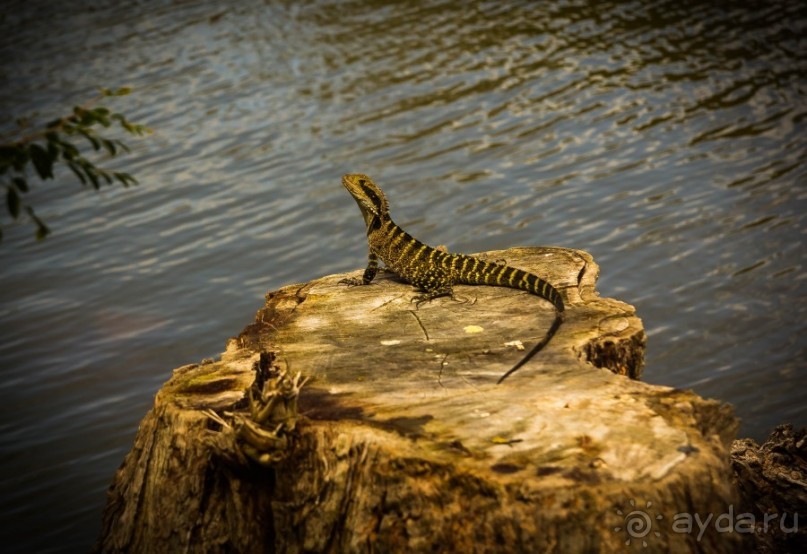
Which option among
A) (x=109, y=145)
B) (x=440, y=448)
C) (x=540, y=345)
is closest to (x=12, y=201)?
(x=109, y=145)

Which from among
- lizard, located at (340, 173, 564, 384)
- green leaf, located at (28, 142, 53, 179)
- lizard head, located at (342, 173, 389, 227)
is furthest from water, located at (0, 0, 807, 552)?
green leaf, located at (28, 142, 53, 179)

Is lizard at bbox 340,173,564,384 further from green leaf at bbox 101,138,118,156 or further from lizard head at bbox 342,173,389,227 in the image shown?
green leaf at bbox 101,138,118,156

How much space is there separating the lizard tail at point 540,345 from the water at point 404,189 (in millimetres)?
3221

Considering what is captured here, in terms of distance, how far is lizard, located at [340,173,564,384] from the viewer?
5.82 m

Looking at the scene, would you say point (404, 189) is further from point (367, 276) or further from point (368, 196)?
point (367, 276)

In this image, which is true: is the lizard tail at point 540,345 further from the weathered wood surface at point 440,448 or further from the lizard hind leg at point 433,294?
the lizard hind leg at point 433,294

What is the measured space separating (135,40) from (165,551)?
19.4 metres

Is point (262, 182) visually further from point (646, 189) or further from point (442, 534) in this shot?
point (442, 534)

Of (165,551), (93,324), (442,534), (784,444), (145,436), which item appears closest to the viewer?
(442,534)

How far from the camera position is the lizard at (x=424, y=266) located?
19.1ft

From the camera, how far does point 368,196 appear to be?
728 cm

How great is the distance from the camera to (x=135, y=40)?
2138 cm

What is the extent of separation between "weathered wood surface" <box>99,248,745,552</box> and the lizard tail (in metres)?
0.05

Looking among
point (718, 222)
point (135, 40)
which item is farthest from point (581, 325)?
point (135, 40)
